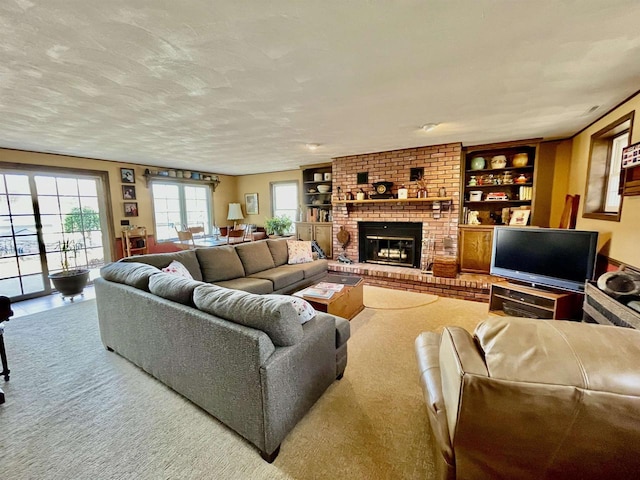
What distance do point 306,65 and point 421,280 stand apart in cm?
344

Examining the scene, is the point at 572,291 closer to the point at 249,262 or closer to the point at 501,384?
the point at 501,384

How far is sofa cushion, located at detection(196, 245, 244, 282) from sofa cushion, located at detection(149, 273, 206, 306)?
50.2 inches

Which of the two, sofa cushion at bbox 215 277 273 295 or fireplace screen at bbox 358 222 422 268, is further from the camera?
fireplace screen at bbox 358 222 422 268

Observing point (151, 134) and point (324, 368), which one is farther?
point (151, 134)

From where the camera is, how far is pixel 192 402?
1.83m

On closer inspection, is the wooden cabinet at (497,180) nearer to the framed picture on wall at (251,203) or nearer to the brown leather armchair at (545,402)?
the brown leather armchair at (545,402)

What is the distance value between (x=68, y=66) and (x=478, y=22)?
7.96 ft

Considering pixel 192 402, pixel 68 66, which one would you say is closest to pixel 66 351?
pixel 192 402

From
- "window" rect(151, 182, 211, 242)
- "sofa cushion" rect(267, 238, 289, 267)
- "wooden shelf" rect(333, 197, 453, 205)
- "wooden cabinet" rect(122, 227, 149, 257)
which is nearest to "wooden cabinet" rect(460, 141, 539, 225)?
"wooden shelf" rect(333, 197, 453, 205)

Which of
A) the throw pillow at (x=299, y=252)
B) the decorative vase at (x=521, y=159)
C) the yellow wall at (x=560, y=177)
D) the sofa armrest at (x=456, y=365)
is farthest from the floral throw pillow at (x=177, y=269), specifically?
the yellow wall at (x=560, y=177)

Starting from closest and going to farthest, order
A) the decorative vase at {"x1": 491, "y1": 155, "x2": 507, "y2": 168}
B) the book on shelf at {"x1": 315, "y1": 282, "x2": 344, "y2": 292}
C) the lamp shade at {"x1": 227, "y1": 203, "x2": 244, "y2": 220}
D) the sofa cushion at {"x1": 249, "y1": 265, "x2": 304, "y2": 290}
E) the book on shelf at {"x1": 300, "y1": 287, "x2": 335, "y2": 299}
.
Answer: the book on shelf at {"x1": 300, "y1": 287, "x2": 335, "y2": 299}
the book on shelf at {"x1": 315, "y1": 282, "x2": 344, "y2": 292}
the sofa cushion at {"x1": 249, "y1": 265, "x2": 304, "y2": 290}
the decorative vase at {"x1": 491, "y1": 155, "x2": 507, "y2": 168}
the lamp shade at {"x1": 227, "y1": 203, "x2": 244, "y2": 220}

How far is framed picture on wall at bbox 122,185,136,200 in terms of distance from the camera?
16.5 feet

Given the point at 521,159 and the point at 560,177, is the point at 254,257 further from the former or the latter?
the point at 560,177

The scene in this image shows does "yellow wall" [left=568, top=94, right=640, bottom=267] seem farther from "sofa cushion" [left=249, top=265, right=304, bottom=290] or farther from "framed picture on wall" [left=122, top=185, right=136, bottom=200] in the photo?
"framed picture on wall" [left=122, top=185, right=136, bottom=200]
